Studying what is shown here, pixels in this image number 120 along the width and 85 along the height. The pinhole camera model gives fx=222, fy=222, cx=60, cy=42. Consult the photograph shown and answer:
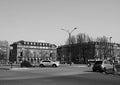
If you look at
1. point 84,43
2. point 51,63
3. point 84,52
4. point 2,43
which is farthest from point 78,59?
point 2,43

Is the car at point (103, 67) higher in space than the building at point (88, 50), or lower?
lower

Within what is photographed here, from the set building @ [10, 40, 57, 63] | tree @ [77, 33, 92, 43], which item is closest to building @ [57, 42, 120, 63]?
tree @ [77, 33, 92, 43]

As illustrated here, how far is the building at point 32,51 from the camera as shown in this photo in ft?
519

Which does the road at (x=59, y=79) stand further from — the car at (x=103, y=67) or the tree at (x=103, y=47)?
the tree at (x=103, y=47)

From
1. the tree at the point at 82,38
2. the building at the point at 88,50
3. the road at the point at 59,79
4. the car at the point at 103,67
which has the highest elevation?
the tree at the point at 82,38

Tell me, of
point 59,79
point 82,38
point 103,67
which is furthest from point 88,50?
point 59,79

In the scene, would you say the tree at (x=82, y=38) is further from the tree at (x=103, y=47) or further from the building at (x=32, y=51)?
the building at (x=32, y=51)

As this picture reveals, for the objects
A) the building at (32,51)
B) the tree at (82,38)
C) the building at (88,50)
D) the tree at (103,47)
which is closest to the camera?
the tree at (103,47)

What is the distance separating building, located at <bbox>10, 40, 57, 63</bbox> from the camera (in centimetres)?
15812

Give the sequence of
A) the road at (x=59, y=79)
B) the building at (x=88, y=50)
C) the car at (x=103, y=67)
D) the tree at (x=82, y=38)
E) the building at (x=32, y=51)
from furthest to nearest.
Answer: the building at (x=32, y=51)
the tree at (x=82, y=38)
the building at (x=88, y=50)
the car at (x=103, y=67)
the road at (x=59, y=79)

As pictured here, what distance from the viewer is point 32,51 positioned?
172750 mm

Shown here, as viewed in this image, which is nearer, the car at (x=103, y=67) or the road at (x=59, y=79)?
the road at (x=59, y=79)

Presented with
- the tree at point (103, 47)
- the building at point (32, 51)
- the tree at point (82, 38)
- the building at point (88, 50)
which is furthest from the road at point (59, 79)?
the building at point (32, 51)

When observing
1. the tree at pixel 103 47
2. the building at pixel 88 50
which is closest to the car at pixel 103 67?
the building at pixel 88 50
